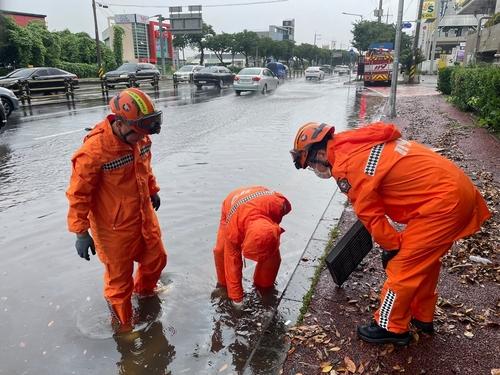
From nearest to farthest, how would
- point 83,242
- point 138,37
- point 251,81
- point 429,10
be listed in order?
point 83,242
point 251,81
point 429,10
point 138,37

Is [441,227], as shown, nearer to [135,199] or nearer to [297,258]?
[135,199]

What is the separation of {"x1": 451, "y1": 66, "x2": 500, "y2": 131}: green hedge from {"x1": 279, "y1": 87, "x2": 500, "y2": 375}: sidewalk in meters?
6.00

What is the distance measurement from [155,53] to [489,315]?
64699 millimetres

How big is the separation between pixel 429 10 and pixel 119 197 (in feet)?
113

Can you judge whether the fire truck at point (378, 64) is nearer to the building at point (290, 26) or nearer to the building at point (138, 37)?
the building at point (138, 37)

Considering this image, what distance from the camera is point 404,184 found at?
2562mm

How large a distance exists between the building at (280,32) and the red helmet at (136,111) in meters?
78.7

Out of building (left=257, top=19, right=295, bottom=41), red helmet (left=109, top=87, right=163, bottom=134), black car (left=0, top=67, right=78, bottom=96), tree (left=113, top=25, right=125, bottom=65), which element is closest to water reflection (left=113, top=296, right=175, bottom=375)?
red helmet (left=109, top=87, right=163, bottom=134)

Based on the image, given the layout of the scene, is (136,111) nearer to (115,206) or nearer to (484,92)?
(115,206)

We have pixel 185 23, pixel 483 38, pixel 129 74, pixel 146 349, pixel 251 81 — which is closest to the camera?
pixel 146 349

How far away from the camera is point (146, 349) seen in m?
3.20

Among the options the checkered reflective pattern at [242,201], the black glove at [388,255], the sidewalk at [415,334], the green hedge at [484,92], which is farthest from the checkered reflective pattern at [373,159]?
the green hedge at [484,92]

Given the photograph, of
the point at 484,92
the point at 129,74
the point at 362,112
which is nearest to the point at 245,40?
the point at 129,74

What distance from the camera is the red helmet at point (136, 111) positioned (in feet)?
9.16
